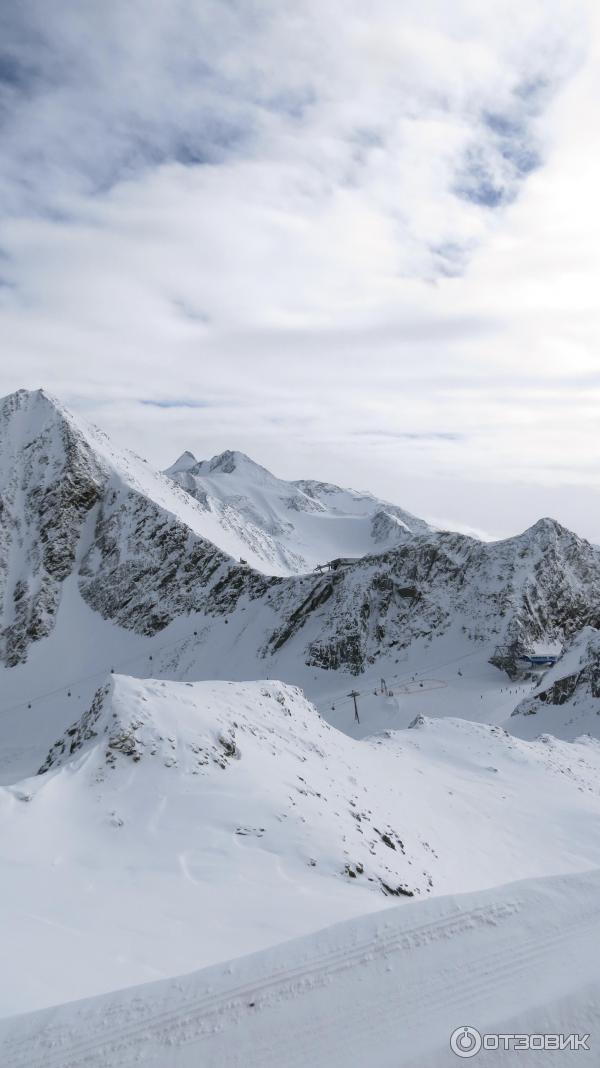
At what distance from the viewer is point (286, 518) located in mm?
130125

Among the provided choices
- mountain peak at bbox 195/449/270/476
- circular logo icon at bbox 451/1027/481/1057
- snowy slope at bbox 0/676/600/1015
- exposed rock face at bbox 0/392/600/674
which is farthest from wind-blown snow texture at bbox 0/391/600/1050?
mountain peak at bbox 195/449/270/476

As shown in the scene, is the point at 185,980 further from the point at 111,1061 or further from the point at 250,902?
the point at 250,902

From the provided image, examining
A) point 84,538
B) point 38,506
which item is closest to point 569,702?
point 84,538

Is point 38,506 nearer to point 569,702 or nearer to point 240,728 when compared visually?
point 569,702

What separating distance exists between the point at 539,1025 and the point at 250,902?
202 inches

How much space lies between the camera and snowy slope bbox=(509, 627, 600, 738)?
3659 cm

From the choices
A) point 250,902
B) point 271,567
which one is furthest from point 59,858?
point 271,567

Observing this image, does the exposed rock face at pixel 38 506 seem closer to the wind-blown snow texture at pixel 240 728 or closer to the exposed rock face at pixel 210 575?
the exposed rock face at pixel 210 575

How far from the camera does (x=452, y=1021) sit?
5359 mm

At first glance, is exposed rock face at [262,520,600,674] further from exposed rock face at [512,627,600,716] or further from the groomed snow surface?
the groomed snow surface

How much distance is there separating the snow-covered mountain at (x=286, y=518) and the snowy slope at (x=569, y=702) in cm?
4396

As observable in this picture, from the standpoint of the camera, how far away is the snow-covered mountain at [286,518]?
94238mm

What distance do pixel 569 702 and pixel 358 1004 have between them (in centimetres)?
3726

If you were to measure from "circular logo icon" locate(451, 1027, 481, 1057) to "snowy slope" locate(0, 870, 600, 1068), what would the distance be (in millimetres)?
57
